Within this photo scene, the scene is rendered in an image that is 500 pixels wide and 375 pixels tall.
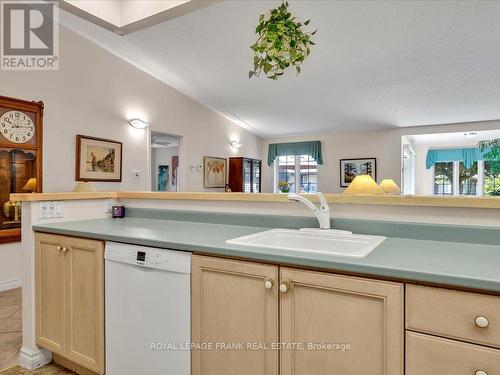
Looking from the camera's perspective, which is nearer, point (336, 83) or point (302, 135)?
point (336, 83)

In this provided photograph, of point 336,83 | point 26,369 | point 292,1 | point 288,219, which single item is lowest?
point 26,369

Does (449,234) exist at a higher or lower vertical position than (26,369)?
higher

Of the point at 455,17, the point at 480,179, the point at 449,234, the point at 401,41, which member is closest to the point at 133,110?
the point at 401,41

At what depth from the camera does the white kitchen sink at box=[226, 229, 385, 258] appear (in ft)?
4.79

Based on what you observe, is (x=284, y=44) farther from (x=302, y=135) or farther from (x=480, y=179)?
(x=480, y=179)

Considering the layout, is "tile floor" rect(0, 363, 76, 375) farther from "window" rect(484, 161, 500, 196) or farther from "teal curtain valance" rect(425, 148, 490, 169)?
"window" rect(484, 161, 500, 196)

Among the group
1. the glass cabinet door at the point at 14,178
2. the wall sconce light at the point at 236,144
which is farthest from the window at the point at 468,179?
the glass cabinet door at the point at 14,178

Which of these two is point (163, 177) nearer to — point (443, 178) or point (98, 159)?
point (98, 159)

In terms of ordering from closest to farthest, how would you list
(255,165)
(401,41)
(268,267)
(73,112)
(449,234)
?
(268,267), (449,234), (401,41), (73,112), (255,165)

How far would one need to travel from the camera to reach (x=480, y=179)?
7.61m

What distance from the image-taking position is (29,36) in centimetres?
363

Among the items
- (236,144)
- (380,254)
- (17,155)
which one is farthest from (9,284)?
(236,144)

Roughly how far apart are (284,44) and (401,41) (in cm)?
276

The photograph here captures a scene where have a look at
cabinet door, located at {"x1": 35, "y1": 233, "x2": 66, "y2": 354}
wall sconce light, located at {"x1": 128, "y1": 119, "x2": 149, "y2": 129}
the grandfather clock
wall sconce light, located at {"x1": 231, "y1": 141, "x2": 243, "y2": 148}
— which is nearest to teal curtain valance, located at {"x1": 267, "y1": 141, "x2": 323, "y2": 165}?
wall sconce light, located at {"x1": 231, "y1": 141, "x2": 243, "y2": 148}
